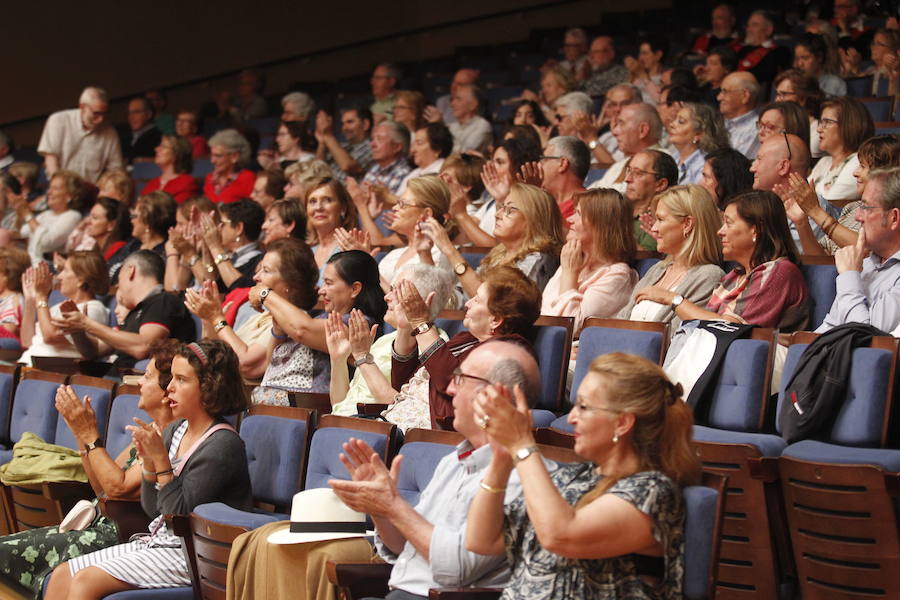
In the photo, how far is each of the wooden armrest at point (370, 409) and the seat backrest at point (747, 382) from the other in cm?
87

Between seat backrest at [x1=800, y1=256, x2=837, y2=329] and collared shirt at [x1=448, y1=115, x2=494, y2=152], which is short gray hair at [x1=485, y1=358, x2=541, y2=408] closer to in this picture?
seat backrest at [x1=800, y1=256, x2=837, y2=329]

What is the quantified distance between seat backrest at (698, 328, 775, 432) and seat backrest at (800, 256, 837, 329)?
414mm

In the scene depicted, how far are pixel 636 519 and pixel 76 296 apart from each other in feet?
11.2

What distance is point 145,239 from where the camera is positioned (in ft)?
17.4

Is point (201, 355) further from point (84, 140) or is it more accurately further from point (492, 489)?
point (84, 140)

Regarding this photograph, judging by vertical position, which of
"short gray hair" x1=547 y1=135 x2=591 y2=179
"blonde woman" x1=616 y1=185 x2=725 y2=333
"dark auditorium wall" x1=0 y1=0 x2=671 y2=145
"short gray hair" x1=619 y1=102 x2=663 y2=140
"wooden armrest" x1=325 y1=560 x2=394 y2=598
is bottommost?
"wooden armrest" x1=325 y1=560 x2=394 y2=598

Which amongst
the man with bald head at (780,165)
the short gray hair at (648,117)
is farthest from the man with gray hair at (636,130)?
the man with bald head at (780,165)

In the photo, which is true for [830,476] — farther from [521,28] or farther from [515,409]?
[521,28]

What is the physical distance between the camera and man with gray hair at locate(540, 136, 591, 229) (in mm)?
4301

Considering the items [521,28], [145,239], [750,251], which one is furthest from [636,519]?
[521,28]

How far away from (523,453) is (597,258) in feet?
5.42

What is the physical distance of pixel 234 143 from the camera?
625 cm

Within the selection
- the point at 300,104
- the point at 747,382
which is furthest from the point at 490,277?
the point at 300,104

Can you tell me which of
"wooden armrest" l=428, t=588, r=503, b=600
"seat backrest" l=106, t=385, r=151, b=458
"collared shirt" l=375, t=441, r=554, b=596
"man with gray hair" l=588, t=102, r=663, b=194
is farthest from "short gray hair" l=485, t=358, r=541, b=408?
"man with gray hair" l=588, t=102, r=663, b=194
